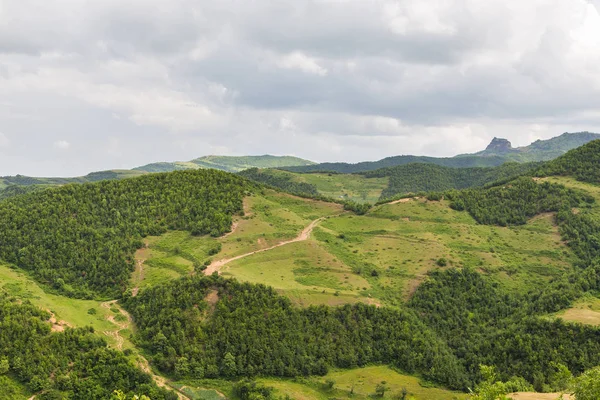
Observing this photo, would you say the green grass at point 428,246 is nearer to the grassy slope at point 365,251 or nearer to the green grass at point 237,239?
the grassy slope at point 365,251

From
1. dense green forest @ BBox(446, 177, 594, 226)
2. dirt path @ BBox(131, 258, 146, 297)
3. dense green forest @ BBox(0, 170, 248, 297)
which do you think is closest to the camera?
dirt path @ BBox(131, 258, 146, 297)

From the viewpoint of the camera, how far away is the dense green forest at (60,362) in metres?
70.6

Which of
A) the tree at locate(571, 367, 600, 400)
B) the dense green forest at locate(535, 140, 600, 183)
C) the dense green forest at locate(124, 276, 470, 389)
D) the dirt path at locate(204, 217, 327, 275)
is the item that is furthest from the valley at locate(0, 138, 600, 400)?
the tree at locate(571, 367, 600, 400)

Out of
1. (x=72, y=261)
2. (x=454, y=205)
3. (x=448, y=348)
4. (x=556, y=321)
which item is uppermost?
(x=454, y=205)

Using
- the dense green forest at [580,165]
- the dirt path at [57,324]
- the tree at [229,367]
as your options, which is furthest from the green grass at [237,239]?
the dense green forest at [580,165]

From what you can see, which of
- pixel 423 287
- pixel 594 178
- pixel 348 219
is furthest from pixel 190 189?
pixel 594 178

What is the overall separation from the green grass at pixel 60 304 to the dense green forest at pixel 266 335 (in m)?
6.93

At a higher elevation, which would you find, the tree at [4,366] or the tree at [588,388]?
the tree at [588,388]

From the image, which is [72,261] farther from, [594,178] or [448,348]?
[594,178]

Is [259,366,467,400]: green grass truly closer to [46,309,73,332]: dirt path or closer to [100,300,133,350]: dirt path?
[100,300,133,350]: dirt path

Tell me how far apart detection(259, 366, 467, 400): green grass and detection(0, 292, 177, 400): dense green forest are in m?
22.0

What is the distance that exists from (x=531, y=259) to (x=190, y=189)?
10971 cm

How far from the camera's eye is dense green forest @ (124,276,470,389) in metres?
86.0

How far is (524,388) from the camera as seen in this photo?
72312mm
